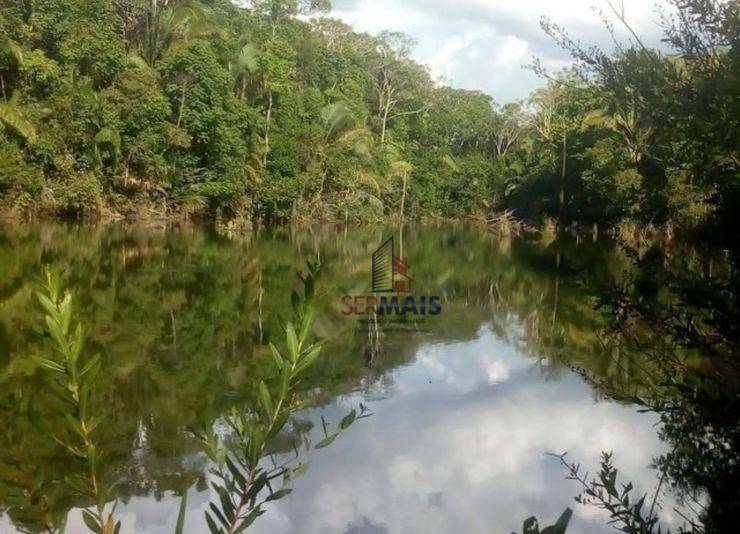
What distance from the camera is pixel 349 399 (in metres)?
6.54

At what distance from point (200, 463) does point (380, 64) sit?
39.2m

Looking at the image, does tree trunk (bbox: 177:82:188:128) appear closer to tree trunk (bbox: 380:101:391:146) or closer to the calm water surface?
the calm water surface

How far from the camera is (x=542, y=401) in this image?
6699 millimetres

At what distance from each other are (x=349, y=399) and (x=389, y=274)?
30.9ft

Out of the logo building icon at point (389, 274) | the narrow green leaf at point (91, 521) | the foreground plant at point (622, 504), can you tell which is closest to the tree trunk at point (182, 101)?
the logo building icon at point (389, 274)

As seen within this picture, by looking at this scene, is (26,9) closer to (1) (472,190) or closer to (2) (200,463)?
(2) (200,463)

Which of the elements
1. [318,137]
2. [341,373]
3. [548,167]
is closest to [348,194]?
[318,137]

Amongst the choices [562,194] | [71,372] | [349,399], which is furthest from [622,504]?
[562,194]

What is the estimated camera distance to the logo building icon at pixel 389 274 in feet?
46.1

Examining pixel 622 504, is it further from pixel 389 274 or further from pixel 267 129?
pixel 267 129

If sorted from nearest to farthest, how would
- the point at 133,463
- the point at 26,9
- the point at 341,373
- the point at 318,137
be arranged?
1. the point at 133,463
2. the point at 341,373
3. the point at 26,9
4. the point at 318,137

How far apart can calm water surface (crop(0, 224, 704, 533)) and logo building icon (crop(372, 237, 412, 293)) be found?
427mm

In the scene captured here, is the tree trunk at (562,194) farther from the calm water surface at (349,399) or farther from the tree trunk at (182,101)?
the calm water surface at (349,399)

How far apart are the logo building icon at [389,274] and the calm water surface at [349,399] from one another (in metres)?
0.43
